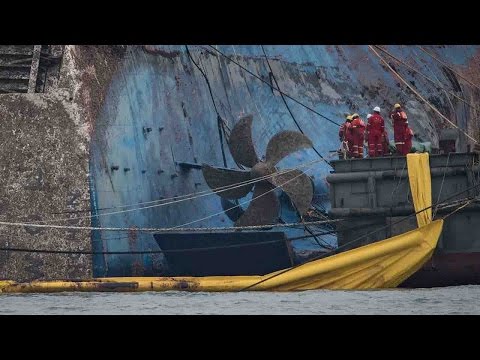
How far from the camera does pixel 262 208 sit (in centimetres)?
2589

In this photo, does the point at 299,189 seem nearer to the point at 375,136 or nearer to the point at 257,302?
the point at 375,136

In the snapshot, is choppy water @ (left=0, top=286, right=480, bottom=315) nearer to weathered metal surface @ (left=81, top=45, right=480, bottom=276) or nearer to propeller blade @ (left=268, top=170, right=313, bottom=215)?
weathered metal surface @ (left=81, top=45, right=480, bottom=276)

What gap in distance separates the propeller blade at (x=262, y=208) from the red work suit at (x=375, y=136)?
137 inches

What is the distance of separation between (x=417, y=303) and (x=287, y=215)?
11015 mm

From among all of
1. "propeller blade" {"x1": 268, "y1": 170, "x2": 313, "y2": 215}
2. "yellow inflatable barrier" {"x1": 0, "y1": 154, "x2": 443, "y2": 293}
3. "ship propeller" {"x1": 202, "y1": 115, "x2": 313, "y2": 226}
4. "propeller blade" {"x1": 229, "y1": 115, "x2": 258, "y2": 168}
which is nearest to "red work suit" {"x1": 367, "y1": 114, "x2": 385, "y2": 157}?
"yellow inflatable barrier" {"x1": 0, "y1": 154, "x2": 443, "y2": 293}

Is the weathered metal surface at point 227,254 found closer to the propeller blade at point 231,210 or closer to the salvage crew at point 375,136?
the salvage crew at point 375,136

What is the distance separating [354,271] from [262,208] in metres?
5.36

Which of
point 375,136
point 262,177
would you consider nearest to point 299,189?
point 262,177

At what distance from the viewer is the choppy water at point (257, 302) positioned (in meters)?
17.5

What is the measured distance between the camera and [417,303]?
727 inches

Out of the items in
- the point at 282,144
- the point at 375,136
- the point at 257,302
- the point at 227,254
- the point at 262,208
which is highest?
the point at 282,144

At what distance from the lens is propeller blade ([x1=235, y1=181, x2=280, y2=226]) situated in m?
25.9

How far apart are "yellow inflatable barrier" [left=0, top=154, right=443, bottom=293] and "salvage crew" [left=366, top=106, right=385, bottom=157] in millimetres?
2005
